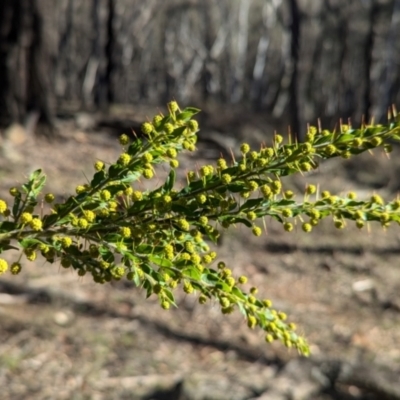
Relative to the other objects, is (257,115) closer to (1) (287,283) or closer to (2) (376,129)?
(1) (287,283)

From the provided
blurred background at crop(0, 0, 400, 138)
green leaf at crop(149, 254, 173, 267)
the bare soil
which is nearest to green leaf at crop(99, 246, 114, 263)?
green leaf at crop(149, 254, 173, 267)

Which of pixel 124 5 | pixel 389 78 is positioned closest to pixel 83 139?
pixel 124 5

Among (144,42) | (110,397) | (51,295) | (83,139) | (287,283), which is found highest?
(144,42)

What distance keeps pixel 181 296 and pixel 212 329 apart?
50 centimetres

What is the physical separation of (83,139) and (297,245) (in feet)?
11.2

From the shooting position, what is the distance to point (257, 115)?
13875 mm

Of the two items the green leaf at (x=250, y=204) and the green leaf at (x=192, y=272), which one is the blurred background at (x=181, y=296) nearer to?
the green leaf at (x=250, y=204)

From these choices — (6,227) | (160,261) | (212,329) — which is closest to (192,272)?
(160,261)

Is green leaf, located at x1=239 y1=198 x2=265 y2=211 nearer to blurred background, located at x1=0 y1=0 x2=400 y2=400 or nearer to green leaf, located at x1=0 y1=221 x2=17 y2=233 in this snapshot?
green leaf, located at x1=0 y1=221 x2=17 y2=233

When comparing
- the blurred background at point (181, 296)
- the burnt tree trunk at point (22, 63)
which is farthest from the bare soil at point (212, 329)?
the burnt tree trunk at point (22, 63)

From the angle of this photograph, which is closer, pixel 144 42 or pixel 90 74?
pixel 90 74

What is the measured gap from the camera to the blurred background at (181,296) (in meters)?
4.61

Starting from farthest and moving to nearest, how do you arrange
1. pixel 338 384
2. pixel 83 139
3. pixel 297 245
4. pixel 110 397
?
pixel 83 139 < pixel 297 245 < pixel 338 384 < pixel 110 397

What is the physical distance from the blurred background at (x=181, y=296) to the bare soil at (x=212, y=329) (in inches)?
0.5
